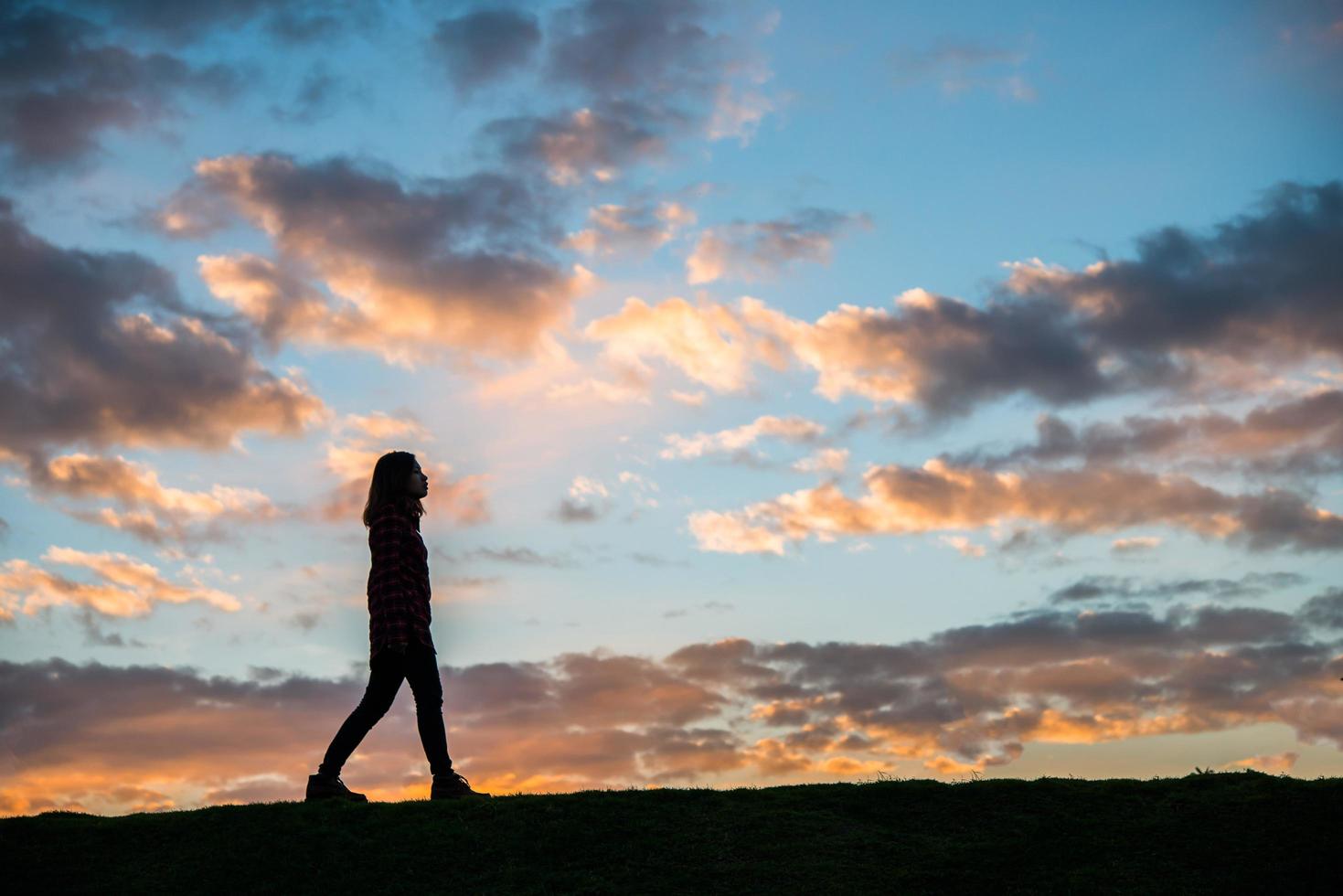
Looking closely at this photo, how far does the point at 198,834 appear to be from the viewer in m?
11.9

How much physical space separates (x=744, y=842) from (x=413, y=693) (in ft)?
13.8

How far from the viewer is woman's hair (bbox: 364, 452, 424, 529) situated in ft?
45.2

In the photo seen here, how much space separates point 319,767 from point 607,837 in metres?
3.55

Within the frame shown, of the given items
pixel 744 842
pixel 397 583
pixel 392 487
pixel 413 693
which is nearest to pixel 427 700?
pixel 413 693

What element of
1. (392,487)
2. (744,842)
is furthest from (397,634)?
(744,842)

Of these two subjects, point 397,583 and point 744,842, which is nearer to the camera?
point 744,842

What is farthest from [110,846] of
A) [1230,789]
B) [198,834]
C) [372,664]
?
[1230,789]

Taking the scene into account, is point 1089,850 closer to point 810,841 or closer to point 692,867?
point 810,841

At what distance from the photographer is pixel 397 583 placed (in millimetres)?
13531

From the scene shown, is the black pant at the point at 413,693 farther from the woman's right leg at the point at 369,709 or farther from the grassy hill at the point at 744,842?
the grassy hill at the point at 744,842

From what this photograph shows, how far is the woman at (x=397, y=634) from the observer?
13133 mm

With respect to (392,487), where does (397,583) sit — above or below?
below

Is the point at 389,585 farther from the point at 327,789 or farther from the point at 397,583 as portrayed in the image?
the point at 327,789

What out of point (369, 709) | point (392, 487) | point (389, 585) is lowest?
point (369, 709)
